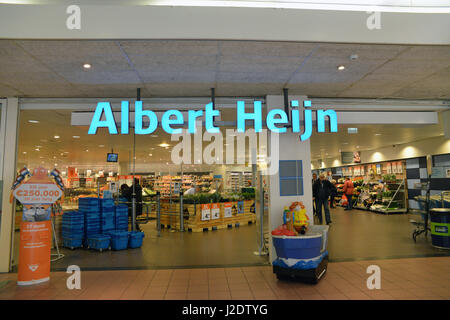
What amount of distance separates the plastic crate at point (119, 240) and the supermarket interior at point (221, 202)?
0.21m

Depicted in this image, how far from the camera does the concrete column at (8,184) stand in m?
5.25

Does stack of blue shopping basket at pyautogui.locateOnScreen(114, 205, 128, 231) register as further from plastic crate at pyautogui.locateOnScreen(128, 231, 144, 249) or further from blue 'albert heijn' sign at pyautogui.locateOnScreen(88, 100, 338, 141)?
blue 'albert heijn' sign at pyautogui.locateOnScreen(88, 100, 338, 141)

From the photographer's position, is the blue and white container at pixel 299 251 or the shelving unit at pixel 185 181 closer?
the blue and white container at pixel 299 251

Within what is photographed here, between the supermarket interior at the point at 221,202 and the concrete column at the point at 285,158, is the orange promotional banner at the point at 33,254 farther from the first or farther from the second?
the concrete column at the point at 285,158

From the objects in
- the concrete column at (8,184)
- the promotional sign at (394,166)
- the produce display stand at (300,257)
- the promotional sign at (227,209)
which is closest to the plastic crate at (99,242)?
the concrete column at (8,184)

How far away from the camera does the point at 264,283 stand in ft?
14.5

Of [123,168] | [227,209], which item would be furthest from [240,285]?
[123,168]

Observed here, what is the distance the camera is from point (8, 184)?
540 cm

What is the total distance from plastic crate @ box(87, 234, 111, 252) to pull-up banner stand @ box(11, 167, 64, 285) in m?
1.82

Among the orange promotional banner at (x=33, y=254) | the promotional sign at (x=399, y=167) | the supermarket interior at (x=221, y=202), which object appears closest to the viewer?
the orange promotional banner at (x=33, y=254)
